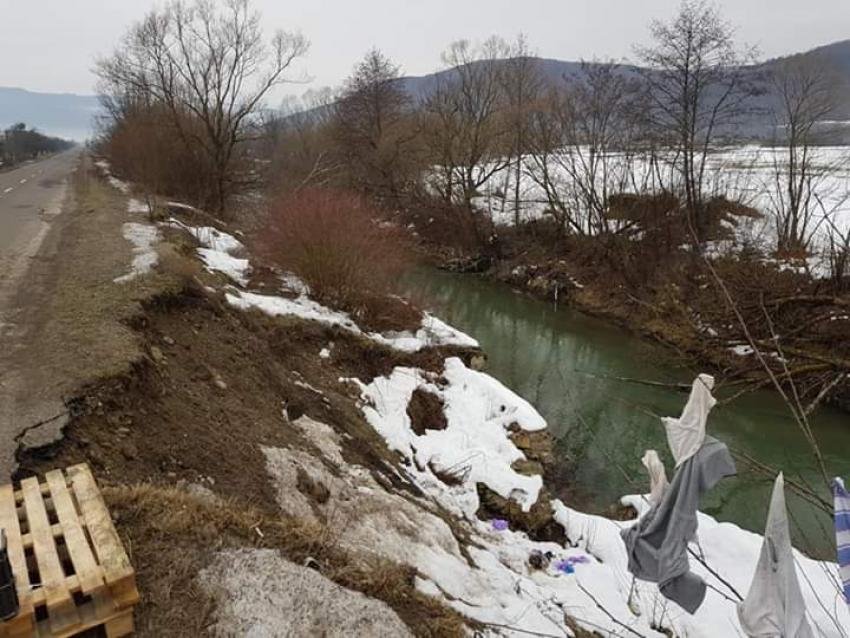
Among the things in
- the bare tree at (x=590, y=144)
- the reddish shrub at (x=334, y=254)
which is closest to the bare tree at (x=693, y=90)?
the bare tree at (x=590, y=144)

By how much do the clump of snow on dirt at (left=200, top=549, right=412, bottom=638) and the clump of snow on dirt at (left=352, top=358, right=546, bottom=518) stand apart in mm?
4105

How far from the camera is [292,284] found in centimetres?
1420

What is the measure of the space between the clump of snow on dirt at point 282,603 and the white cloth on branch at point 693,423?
2.21m

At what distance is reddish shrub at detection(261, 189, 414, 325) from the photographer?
1357 centimetres

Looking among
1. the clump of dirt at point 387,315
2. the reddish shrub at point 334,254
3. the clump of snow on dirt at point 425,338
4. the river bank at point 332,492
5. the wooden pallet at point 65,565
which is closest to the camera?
the wooden pallet at point 65,565

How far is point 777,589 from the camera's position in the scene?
3160 mm

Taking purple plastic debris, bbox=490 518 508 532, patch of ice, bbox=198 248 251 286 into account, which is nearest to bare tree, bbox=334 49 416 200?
patch of ice, bbox=198 248 251 286

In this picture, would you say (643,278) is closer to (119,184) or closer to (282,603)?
(282,603)

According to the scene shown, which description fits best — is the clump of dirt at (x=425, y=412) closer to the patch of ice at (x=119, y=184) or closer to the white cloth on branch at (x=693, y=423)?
the white cloth on branch at (x=693, y=423)

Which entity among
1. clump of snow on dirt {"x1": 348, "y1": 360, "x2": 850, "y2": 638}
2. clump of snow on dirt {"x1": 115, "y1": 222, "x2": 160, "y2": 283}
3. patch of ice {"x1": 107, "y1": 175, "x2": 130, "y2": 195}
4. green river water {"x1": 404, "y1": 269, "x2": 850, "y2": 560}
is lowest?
green river water {"x1": 404, "y1": 269, "x2": 850, "y2": 560}

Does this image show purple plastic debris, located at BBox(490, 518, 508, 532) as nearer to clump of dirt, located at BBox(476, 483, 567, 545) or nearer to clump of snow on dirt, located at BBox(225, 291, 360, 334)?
clump of dirt, located at BBox(476, 483, 567, 545)

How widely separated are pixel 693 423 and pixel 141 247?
11.5 metres

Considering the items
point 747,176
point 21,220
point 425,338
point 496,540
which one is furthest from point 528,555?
point 747,176

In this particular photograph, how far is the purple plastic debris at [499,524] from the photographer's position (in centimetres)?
745
